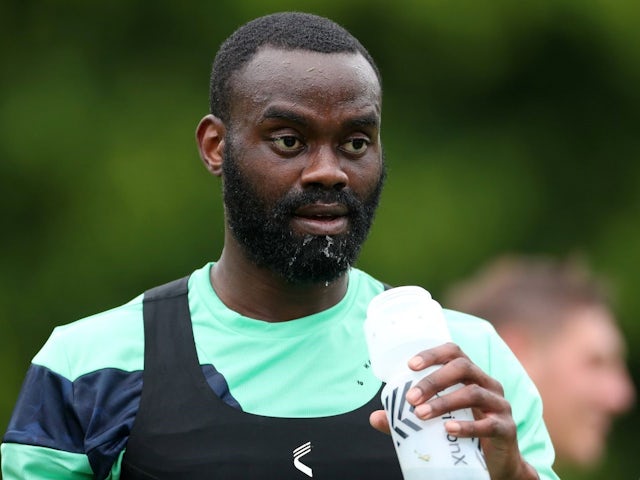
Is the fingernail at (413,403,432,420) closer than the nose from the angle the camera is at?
Yes

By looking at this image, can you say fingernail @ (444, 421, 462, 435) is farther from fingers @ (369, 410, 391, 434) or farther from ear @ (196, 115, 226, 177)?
ear @ (196, 115, 226, 177)

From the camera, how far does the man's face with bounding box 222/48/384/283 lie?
11.3 feet

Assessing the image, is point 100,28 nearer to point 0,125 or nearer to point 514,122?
point 0,125

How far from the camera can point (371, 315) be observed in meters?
2.92

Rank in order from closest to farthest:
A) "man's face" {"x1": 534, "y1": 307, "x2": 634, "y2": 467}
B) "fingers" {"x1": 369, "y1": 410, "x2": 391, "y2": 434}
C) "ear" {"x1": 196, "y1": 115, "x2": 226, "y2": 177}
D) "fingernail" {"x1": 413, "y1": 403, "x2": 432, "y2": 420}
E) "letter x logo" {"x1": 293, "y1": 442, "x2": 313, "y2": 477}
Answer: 1. "fingernail" {"x1": 413, "y1": 403, "x2": 432, "y2": 420}
2. "fingers" {"x1": 369, "y1": 410, "x2": 391, "y2": 434}
3. "letter x logo" {"x1": 293, "y1": 442, "x2": 313, "y2": 477}
4. "ear" {"x1": 196, "y1": 115, "x2": 226, "y2": 177}
5. "man's face" {"x1": 534, "y1": 307, "x2": 634, "y2": 467}

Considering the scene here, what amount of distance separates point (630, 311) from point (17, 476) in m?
4.18

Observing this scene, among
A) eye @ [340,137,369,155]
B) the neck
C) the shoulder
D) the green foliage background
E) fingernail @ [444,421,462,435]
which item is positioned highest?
eye @ [340,137,369,155]

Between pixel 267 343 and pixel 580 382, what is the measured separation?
2760 millimetres

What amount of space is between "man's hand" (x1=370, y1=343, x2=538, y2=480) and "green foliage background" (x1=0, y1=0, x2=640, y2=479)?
11.9ft

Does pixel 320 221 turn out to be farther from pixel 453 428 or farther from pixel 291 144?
pixel 453 428

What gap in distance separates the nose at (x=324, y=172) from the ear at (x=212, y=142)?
0.35 m

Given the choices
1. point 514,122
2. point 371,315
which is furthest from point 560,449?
point 371,315

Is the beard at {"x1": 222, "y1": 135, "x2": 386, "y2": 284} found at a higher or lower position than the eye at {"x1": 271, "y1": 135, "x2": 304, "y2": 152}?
lower

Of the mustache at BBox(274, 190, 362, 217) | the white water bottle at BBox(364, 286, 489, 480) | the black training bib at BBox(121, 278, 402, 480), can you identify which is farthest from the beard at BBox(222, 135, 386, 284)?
the white water bottle at BBox(364, 286, 489, 480)
